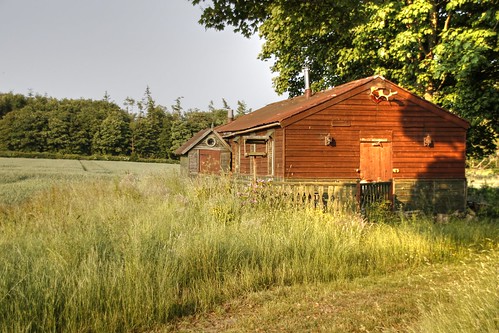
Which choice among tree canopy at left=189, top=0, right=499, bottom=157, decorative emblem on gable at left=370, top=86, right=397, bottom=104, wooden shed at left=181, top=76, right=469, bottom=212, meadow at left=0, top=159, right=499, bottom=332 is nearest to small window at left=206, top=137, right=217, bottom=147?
tree canopy at left=189, top=0, right=499, bottom=157

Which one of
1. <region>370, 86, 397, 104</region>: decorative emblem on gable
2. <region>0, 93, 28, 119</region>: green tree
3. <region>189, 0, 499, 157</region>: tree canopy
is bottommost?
<region>370, 86, 397, 104</region>: decorative emblem on gable

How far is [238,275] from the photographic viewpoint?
593cm

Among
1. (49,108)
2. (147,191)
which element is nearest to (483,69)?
(147,191)

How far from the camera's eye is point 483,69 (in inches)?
675

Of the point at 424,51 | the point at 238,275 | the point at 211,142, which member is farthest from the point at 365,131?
the point at 211,142

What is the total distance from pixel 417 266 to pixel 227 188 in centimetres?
456

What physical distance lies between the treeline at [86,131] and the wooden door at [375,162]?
51108 mm

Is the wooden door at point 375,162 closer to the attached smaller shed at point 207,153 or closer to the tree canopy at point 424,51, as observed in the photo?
the tree canopy at point 424,51

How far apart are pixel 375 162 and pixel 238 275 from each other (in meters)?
12.8

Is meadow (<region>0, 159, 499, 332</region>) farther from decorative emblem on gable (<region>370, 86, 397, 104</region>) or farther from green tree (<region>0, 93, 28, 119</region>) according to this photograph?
green tree (<region>0, 93, 28, 119</region>)

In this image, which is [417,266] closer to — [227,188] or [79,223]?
[227,188]

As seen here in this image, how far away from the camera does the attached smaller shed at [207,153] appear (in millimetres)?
26688

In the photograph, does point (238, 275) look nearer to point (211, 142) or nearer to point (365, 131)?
point (365, 131)

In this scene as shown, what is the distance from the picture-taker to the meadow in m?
4.31
